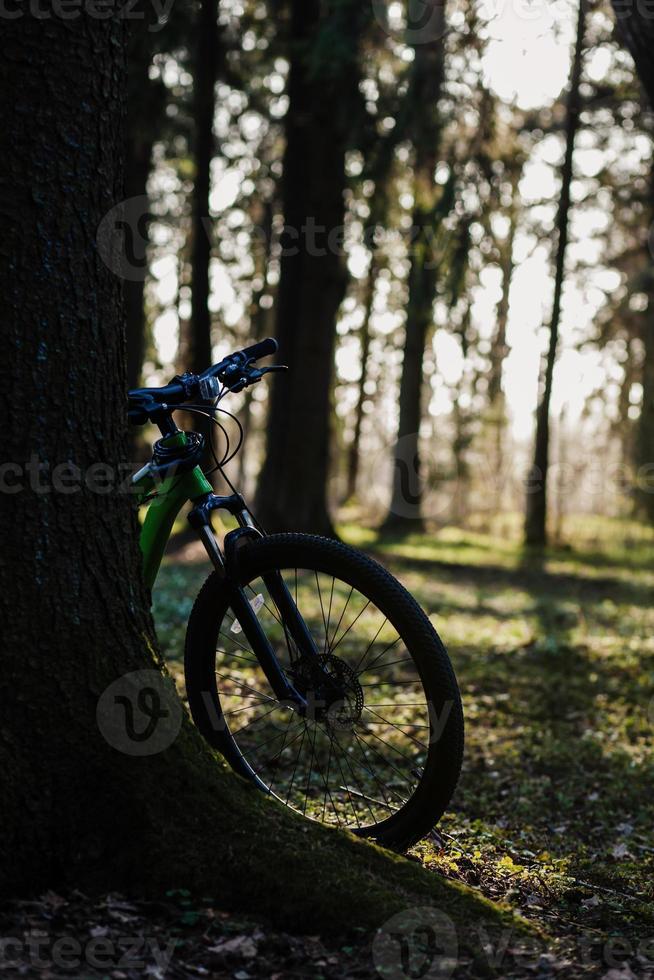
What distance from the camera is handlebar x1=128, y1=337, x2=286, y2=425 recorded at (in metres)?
3.13

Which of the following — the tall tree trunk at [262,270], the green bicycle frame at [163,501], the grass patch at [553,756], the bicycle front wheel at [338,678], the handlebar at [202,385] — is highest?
the tall tree trunk at [262,270]

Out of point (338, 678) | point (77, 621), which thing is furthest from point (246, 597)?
point (77, 621)

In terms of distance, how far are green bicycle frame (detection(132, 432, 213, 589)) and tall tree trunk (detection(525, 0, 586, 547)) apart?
47.5ft

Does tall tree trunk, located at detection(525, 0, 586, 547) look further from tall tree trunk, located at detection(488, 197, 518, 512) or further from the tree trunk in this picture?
the tree trunk

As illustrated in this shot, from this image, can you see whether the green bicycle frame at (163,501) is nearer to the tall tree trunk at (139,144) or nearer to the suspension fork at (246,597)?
the suspension fork at (246,597)

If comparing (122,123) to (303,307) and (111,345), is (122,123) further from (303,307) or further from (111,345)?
(303,307)

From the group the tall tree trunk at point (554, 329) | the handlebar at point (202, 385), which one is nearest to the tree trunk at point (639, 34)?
the handlebar at point (202, 385)

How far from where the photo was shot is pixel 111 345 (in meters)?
2.79

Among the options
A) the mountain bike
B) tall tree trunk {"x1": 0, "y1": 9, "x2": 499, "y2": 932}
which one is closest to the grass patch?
the mountain bike

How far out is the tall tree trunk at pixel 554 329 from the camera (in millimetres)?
16703

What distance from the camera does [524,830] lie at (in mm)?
3900

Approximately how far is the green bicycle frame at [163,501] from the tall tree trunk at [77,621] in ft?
1.66

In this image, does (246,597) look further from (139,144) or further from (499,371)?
(499,371)

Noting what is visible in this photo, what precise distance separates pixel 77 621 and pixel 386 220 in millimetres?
11537
